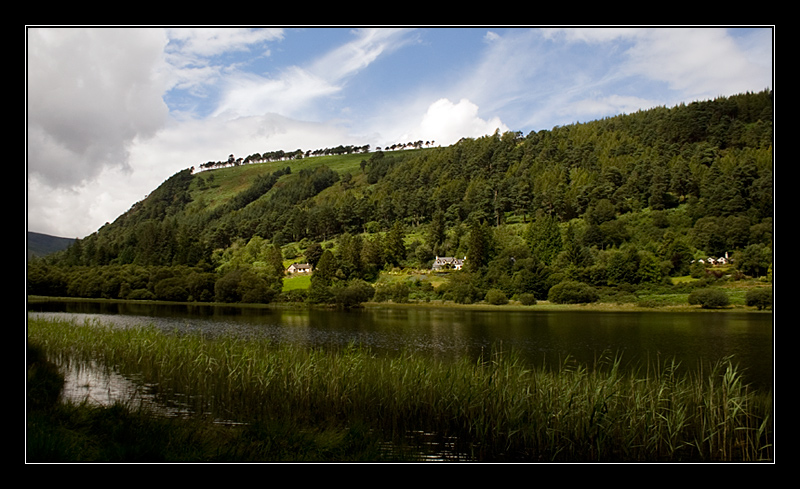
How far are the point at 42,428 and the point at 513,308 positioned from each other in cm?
5998

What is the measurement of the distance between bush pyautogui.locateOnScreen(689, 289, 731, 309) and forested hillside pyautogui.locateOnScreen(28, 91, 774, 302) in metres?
8.25

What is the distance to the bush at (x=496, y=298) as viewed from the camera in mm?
68812

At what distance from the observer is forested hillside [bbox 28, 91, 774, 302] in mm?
71688

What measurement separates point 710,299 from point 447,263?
41638mm

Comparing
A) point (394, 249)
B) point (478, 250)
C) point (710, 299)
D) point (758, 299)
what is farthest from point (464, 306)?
point (758, 299)

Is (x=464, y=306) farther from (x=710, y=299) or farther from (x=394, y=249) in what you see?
(x=394, y=249)

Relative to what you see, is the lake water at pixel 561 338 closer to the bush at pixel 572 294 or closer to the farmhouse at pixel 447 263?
the bush at pixel 572 294

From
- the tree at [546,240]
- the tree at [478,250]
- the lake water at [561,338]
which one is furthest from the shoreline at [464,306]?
the tree at [546,240]

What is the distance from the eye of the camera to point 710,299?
58.0m

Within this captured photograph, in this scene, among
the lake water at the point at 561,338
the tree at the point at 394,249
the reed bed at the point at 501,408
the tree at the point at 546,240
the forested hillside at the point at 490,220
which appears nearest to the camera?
the reed bed at the point at 501,408

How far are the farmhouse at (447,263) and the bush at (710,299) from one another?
37170 mm

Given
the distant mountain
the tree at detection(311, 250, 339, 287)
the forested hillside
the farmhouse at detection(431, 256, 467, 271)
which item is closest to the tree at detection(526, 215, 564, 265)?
the forested hillside

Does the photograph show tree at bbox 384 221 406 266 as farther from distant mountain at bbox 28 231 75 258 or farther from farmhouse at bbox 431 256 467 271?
distant mountain at bbox 28 231 75 258
